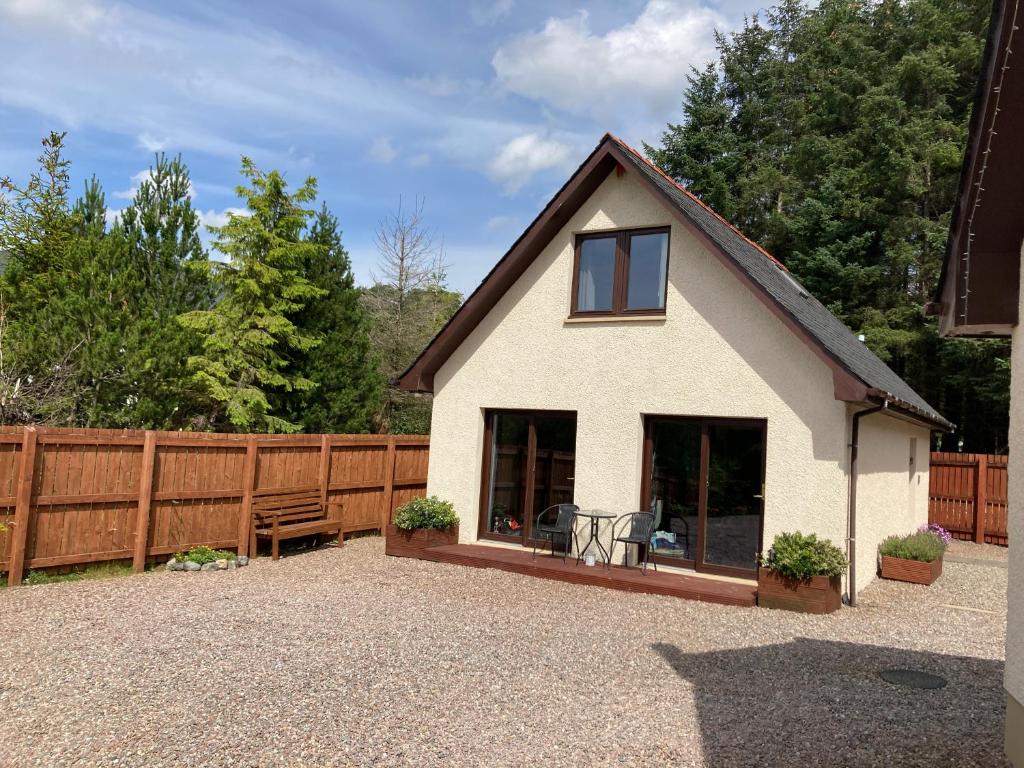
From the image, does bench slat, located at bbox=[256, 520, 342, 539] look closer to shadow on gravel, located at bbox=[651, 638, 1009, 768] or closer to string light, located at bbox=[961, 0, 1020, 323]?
Answer: shadow on gravel, located at bbox=[651, 638, 1009, 768]

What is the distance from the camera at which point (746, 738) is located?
4980 mm

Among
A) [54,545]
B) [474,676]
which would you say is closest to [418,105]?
[54,545]

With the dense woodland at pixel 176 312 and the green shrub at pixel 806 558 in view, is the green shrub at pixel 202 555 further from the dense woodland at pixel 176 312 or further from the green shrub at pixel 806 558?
the green shrub at pixel 806 558

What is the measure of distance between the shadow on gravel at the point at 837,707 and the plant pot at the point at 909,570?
444cm

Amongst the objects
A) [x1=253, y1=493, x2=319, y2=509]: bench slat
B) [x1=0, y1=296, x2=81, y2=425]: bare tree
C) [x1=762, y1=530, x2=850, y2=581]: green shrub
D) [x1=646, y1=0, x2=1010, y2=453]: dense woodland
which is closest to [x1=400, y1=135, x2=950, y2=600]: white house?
[x1=762, y1=530, x2=850, y2=581]: green shrub

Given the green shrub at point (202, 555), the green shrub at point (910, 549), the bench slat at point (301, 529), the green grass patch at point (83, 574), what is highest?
the green shrub at point (910, 549)

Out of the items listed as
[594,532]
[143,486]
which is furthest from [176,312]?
[594,532]

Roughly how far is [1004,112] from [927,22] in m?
30.8

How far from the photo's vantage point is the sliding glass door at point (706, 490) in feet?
32.6

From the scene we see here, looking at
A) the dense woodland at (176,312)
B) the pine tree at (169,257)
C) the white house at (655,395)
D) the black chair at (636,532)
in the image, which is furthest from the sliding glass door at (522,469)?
the pine tree at (169,257)

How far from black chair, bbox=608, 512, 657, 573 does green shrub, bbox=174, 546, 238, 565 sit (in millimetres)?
5956

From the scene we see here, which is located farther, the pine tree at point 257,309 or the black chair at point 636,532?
the pine tree at point 257,309

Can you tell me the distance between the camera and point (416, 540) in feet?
38.4

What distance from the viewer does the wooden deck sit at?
9.21 metres
